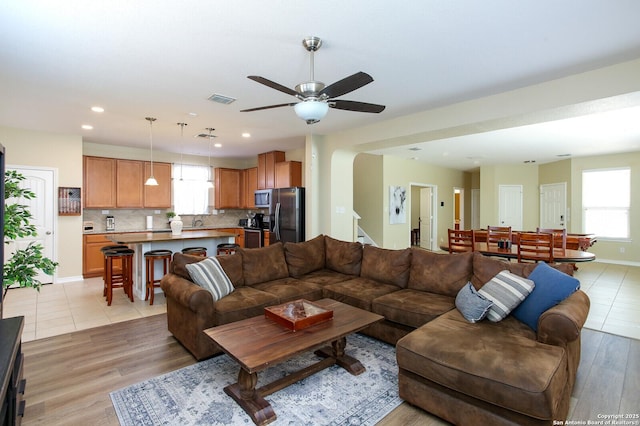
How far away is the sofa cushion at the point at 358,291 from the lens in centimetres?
333

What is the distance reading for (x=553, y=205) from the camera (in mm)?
8828

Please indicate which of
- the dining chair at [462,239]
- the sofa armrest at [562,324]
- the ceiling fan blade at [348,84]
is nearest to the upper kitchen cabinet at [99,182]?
the ceiling fan blade at [348,84]

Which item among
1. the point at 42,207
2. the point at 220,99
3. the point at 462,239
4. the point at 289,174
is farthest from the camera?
the point at 289,174

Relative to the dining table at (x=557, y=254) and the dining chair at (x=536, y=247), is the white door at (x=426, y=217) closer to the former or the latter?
the dining table at (x=557, y=254)

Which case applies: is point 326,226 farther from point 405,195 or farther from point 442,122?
point 405,195

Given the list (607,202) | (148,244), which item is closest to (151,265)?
(148,244)

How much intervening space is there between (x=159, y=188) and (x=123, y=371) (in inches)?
204

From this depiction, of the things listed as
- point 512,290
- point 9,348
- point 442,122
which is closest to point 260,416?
point 9,348

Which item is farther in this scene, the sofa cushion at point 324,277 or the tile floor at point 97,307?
the sofa cushion at point 324,277

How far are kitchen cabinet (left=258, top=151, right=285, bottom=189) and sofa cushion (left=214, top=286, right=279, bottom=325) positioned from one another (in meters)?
4.03

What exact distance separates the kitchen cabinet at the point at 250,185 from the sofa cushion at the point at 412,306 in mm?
5304

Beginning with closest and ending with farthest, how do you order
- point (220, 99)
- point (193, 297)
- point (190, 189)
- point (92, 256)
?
point (193, 297) < point (220, 99) < point (92, 256) < point (190, 189)

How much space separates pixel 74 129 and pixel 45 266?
14.2 feet

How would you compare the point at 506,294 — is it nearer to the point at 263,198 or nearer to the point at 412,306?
the point at 412,306
